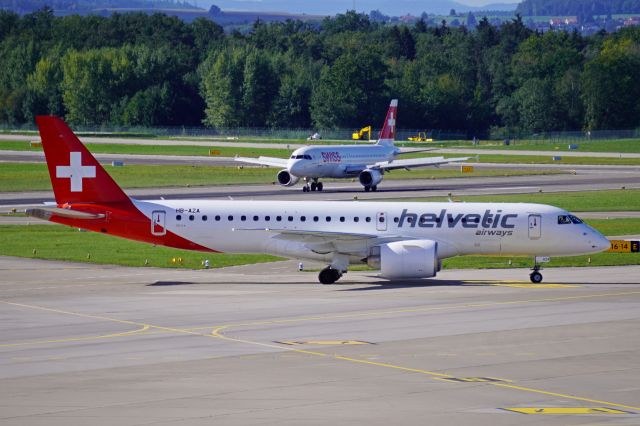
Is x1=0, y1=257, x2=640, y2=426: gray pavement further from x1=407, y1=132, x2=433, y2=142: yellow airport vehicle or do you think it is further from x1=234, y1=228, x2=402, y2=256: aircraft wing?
x1=407, y1=132, x2=433, y2=142: yellow airport vehicle

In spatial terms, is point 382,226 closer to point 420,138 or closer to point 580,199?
point 580,199

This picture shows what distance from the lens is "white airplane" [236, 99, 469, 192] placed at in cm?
9362

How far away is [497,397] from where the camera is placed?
27000 mm

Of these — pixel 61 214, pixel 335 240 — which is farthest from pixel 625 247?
pixel 61 214

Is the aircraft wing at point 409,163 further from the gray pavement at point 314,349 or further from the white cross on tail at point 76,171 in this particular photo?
the white cross on tail at point 76,171

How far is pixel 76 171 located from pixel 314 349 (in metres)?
18.9

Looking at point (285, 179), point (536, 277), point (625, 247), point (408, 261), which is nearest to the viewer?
point (408, 261)

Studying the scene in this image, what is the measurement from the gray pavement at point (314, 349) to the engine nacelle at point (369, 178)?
43290 millimetres

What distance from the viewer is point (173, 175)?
350ft

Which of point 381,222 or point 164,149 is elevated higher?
point 164,149

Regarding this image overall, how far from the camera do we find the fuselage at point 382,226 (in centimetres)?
4738

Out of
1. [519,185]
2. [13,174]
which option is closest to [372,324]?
[519,185]

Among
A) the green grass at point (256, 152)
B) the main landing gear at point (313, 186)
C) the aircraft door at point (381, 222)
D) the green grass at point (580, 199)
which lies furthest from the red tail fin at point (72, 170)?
the green grass at point (256, 152)

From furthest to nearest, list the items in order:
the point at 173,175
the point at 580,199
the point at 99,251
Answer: the point at 173,175, the point at 580,199, the point at 99,251
